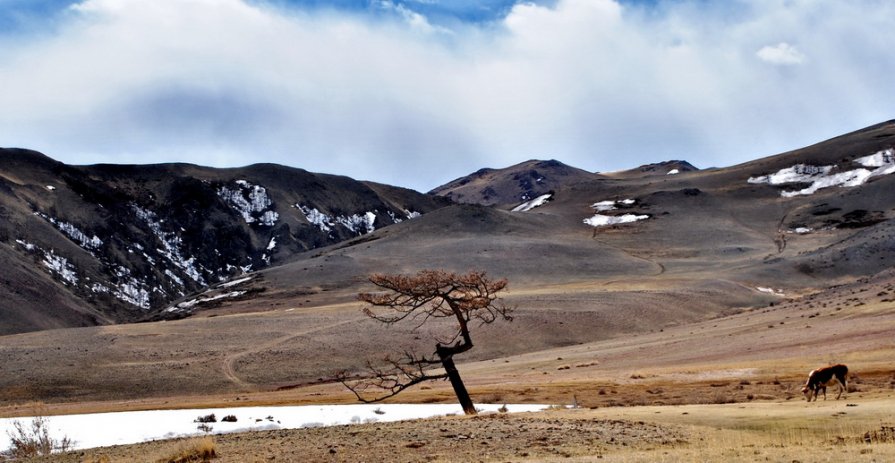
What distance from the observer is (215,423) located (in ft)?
103

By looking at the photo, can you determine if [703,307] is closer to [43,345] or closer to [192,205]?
[43,345]

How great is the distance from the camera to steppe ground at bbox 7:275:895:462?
16172 mm

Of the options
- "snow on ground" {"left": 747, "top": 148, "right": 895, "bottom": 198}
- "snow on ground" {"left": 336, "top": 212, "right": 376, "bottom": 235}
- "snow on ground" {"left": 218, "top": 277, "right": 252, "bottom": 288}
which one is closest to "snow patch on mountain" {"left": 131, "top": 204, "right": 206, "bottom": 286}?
"snow on ground" {"left": 218, "top": 277, "right": 252, "bottom": 288}

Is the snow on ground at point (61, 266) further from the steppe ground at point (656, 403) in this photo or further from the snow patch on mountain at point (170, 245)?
the steppe ground at point (656, 403)

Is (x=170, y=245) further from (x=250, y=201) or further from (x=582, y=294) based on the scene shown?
(x=582, y=294)

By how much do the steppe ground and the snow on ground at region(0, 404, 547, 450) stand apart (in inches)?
130

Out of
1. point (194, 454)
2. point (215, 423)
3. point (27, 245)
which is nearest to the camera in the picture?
point (194, 454)

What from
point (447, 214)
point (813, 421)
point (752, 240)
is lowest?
point (813, 421)

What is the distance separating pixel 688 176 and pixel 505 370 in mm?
152267

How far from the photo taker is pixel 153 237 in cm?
15775

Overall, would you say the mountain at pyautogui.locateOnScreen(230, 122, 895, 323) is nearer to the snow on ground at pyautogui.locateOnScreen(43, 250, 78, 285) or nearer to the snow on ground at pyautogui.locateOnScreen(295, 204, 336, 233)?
the snow on ground at pyautogui.locateOnScreen(43, 250, 78, 285)

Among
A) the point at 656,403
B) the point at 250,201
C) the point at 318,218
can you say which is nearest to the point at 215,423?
the point at 656,403

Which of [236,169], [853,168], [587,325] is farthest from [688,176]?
[587,325]

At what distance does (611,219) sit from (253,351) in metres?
105
